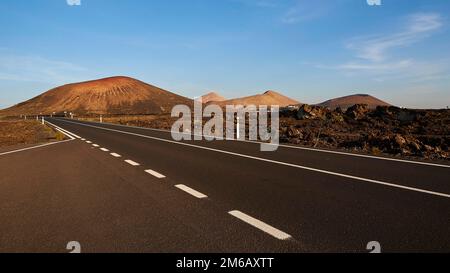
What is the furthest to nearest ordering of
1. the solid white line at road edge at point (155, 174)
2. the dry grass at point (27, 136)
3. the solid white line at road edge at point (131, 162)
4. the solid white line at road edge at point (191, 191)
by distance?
the dry grass at point (27, 136)
the solid white line at road edge at point (131, 162)
the solid white line at road edge at point (155, 174)
the solid white line at road edge at point (191, 191)

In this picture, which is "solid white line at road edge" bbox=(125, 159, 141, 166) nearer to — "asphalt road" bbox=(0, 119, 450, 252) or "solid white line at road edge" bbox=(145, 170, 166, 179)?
"asphalt road" bbox=(0, 119, 450, 252)

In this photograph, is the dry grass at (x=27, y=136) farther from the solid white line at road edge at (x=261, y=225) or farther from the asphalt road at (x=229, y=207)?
the solid white line at road edge at (x=261, y=225)

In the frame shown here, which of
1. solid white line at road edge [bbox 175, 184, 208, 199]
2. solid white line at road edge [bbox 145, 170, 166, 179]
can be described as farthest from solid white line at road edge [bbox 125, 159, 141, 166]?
solid white line at road edge [bbox 175, 184, 208, 199]

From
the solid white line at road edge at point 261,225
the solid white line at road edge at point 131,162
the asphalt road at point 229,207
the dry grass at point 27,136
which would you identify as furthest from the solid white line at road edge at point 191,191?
the dry grass at point 27,136

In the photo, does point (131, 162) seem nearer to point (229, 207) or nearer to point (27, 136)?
point (229, 207)

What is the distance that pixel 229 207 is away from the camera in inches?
247

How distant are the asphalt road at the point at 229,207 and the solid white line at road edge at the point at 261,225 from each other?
0.01 m

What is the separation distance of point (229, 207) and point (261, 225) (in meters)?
1.06

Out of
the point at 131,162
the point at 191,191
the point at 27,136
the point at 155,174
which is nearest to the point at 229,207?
the point at 191,191

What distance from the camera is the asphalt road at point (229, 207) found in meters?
4.68

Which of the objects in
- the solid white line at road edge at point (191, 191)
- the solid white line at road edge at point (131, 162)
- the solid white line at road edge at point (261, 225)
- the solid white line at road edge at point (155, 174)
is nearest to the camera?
the solid white line at road edge at point (261, 225)

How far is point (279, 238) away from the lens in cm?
475

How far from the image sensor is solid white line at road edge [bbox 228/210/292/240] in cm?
484
